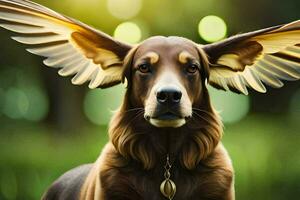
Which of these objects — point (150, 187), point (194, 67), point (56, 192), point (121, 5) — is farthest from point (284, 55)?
point (121, 5)

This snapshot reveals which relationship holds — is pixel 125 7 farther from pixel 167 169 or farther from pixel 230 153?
pixel 167 169

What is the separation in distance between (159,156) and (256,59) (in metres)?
0.84

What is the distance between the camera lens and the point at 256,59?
18.5 feet

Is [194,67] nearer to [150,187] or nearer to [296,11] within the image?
[150,187]

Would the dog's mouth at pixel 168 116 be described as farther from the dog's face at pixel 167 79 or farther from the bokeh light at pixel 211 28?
the bokeh light at pixel 211 28

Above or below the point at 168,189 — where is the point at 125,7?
above

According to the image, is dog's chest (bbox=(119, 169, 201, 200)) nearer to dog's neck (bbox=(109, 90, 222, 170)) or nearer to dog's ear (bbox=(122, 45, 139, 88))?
dog's neck (bbox=(109, 90, 222, 170))

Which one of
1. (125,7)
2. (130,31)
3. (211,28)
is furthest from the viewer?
(125,7)

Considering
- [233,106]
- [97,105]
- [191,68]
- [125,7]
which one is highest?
[125,7]

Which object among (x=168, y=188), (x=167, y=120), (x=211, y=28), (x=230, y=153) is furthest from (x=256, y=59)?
(x=211, y=28)

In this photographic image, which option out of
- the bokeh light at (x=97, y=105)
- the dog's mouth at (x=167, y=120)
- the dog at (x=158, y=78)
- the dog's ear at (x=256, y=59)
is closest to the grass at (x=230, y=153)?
the bokeh light at (x=97, y=105)

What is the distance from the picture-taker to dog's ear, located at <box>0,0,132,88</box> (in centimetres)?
541

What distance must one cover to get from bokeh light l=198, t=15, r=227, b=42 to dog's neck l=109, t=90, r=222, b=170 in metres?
8.21

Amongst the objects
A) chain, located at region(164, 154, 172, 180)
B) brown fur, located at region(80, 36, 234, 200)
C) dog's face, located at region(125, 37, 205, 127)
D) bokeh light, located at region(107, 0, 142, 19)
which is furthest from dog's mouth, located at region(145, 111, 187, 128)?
bokeh light, located at region(107, 0, 142, 19)
